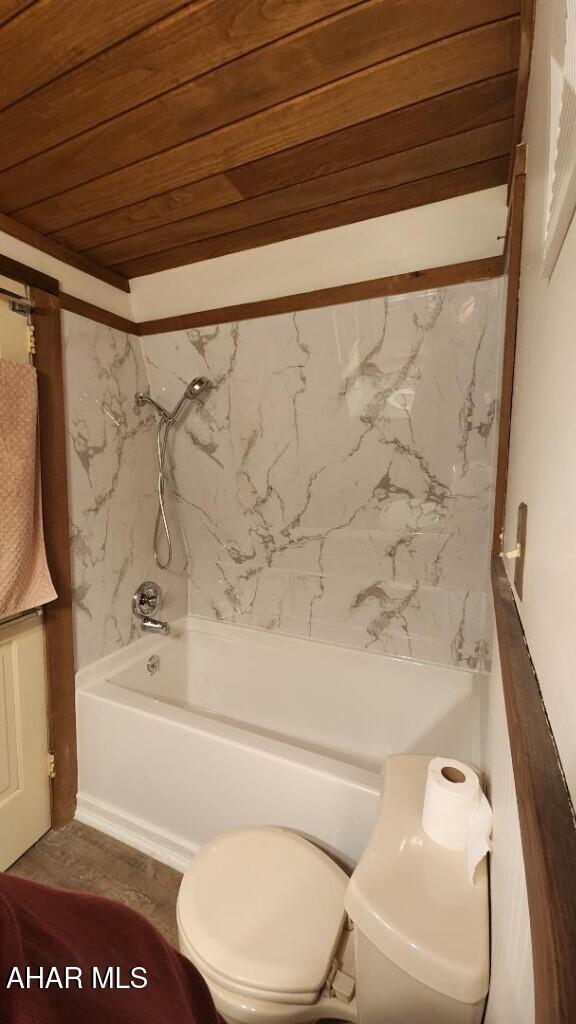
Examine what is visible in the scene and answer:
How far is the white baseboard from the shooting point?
5.28 feet

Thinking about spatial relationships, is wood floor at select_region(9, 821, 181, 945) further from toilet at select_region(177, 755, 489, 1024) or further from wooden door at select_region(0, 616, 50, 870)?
toilet at select_region(177, 755, 489, 1024)

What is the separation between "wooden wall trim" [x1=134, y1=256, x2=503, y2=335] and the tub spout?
53.1 inches

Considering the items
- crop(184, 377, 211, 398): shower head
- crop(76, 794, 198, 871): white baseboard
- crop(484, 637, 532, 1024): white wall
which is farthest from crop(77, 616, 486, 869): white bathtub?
crop(184, 377, 211, 398): shower head

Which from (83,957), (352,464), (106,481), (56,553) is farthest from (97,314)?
(83,957)

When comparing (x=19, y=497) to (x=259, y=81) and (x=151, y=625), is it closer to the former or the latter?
(x=151, y=625)

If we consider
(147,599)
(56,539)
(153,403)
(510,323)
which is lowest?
(147,599)

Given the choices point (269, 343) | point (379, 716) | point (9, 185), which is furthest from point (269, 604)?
point (9, 185)

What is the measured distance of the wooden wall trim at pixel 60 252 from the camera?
155 cm

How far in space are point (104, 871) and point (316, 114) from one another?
2.43 meters

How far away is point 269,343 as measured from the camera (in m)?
1.84

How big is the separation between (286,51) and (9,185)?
3.16 feet

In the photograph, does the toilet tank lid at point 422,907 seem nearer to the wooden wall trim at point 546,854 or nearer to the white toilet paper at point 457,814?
the white toilet paper at point 457,814

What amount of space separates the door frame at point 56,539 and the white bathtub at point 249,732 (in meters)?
0.06

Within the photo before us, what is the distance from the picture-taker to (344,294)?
1.65m
